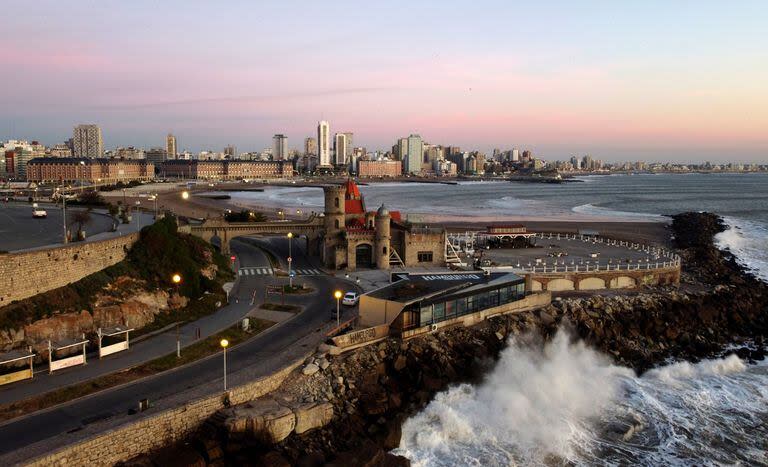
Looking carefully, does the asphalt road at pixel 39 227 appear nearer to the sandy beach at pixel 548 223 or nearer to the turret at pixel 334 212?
the turret at pixel 334 212

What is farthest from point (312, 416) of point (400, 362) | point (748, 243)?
point (748, 243)

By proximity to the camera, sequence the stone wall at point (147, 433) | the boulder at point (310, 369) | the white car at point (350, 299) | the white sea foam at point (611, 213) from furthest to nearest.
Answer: the white sea foam at point (611, 213), the white car at point (350, 299), the boulder at point (310, 369), the stone wall at point (147, 433)

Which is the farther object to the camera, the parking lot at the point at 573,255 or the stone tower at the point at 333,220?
the stone tower at the point at 333,220

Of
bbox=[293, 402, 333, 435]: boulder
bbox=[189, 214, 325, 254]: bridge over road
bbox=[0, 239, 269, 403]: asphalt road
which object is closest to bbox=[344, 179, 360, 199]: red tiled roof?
bbox=[189, 214, 325, 254]: bridge over road

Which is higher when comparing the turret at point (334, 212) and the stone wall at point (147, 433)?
the turret at point (334, 212)

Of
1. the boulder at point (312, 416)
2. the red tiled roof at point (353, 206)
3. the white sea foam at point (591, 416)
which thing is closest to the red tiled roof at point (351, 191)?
the red tiled roof at point (353, 206)

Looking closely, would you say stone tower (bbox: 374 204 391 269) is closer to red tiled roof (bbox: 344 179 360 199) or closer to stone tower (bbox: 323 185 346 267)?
stone tower (bbox: 323 185 346 267)

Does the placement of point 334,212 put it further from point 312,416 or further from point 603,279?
point 312,416
